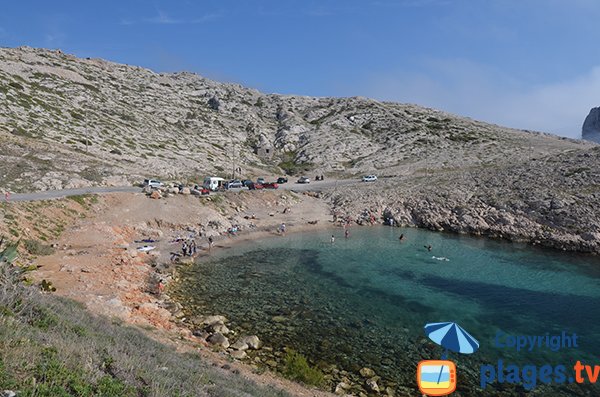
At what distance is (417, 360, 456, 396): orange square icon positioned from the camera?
1253 cm

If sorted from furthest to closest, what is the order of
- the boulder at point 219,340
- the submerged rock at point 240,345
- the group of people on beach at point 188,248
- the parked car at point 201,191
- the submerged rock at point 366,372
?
the parked car at point 201,191
the group of people on beach at point 188,248
the boulder at point 219,340
the submerged rock at point 240,345
the submerged rock at point 366,372

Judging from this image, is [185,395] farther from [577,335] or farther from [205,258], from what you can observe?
[205,258]

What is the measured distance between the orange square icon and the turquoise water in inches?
225

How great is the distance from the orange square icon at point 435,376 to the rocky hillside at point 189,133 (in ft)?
168

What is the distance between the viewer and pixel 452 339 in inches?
552

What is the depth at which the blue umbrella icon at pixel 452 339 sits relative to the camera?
45.0 feet

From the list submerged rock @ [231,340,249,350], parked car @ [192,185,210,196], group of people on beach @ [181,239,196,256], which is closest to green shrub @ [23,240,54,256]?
group of people on beach @ [181,239,196,256]

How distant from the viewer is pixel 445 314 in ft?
87.9

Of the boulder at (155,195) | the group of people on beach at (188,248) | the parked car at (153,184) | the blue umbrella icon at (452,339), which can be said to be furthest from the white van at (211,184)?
the blue umbrella icon at (452,339)

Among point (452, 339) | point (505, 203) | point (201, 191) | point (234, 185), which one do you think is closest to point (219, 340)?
point (452, 339)

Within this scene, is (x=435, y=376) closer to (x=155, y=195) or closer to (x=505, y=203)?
(x=155, y=195)

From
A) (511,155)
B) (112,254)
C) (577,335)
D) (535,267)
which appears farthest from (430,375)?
(511,155)

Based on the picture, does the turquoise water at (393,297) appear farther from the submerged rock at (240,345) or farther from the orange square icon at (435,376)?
the orange square icon at (435,376)

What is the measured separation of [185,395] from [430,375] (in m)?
8.83
